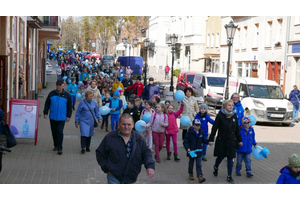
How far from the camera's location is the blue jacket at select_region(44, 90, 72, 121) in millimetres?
10156

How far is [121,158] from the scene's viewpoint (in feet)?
17.0

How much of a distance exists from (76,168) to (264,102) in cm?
1065

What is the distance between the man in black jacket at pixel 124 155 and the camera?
5.20 metres

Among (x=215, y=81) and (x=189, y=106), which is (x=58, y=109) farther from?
(x=215, y=81)

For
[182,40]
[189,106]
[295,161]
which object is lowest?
[295,161]

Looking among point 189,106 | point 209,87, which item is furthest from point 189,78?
point 189,106

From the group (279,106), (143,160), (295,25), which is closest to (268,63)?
(295,25)

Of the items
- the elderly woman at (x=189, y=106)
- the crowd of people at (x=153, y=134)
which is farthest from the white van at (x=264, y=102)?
the crowd of people at (x=153, y=134)

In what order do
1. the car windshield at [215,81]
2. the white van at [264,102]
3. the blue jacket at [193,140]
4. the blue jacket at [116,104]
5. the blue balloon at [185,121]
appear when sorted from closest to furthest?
the blue jacket at [193,140]
the blue balloon at [185,121]
the blue jacket at [116,104]
the white van at [264,102]
the car windshield at [215,81]

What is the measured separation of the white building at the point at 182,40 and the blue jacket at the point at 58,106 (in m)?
38.0

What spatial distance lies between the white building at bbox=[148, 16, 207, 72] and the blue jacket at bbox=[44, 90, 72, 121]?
38.0 metres

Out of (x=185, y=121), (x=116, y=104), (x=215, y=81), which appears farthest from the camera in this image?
(x=215, y=81)

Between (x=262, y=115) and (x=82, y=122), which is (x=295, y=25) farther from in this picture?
(x=82, y=122)

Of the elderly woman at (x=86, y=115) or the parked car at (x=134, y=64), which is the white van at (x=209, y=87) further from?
the parked car at (x=134, y=64)
